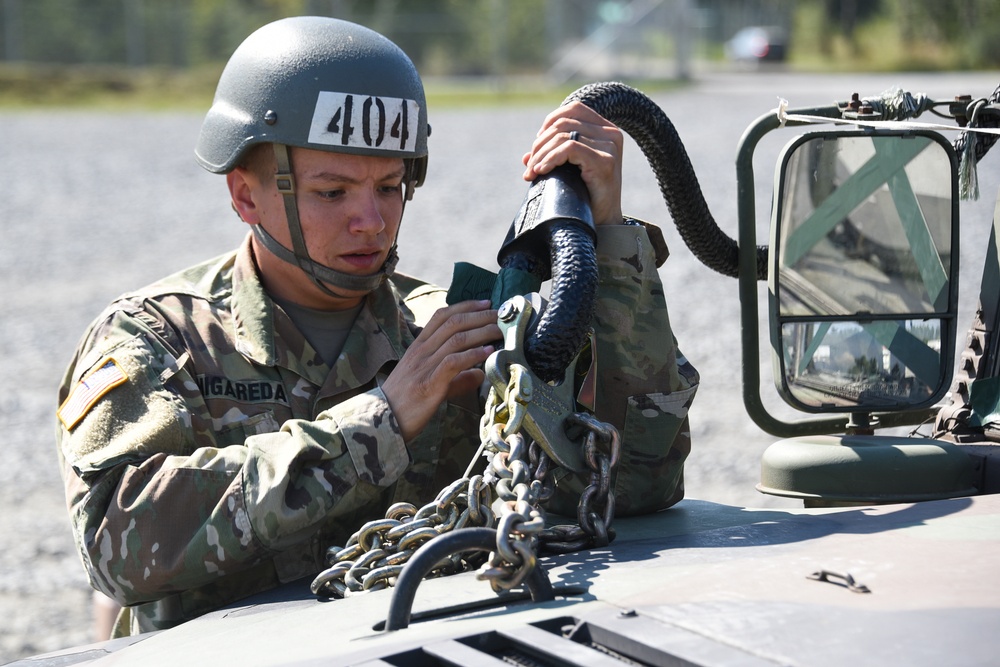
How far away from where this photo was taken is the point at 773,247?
8.09 ft

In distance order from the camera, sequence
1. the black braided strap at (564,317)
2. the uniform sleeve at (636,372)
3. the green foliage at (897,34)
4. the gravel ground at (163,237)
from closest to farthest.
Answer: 1. the black braided strap at (564,317)
2. the uniform sleeve at (636,372)
3. the gravel ground at (163,237)
4. the green foliage at (897,34)

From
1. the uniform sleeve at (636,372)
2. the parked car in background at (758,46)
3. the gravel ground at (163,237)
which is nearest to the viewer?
the uniform sleeve at (636,372)

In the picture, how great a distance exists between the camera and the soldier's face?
2.84m

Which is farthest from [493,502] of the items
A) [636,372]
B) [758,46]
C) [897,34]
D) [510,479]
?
[758,46]

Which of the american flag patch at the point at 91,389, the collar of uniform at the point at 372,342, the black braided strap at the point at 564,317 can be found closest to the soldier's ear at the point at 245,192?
the collar of uniform at the point at 372,342

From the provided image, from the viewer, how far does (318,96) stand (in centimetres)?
286

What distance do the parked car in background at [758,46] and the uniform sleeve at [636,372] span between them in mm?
26241

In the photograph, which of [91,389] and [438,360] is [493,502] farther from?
[91,389]

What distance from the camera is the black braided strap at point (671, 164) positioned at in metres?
2.57

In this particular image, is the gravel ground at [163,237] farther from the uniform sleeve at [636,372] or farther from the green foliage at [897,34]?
the uniform sleeve at [636,372]

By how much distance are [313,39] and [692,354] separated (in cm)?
594

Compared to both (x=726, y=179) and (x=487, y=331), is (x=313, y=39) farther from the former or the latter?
(x=726, y=179)

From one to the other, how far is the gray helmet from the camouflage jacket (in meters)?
0.24

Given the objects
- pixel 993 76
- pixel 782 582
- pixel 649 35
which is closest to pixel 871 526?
pixel 782 582
